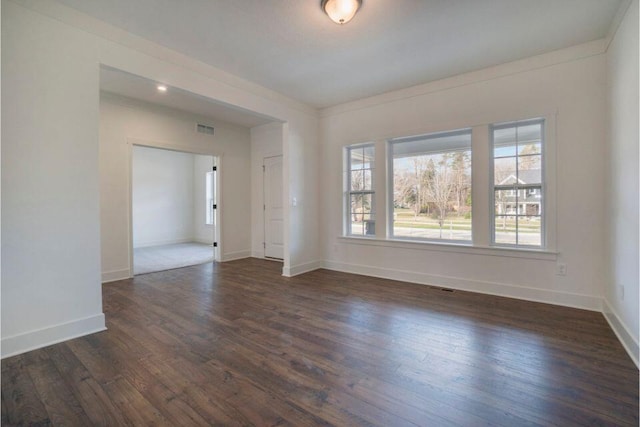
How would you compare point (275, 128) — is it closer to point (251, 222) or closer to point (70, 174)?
point (251, 222)

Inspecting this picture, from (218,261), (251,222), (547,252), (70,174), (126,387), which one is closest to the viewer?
(126,387)

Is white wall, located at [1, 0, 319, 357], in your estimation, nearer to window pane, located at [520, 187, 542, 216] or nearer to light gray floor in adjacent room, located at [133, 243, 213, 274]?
light gray floor in adjacent room, located at [133, 243, 213, 274]

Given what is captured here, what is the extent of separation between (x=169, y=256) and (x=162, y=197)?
2645 millimetres

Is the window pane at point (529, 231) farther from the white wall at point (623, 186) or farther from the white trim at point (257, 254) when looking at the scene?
the white trim at point (257, 254)

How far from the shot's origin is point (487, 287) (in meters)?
3.77

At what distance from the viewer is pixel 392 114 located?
4.50 m

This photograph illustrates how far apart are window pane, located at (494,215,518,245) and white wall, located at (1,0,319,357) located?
14.7 ft

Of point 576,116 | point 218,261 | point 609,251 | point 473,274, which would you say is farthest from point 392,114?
point 218,261

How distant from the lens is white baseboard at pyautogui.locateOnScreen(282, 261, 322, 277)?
479 centimetres

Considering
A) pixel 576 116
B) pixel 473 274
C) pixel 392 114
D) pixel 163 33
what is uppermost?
pixel 163 33

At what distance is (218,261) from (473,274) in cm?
474

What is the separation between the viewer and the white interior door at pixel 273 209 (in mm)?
6277

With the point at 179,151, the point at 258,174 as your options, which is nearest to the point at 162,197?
the point at 179,151

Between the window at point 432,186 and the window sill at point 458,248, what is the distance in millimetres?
179
